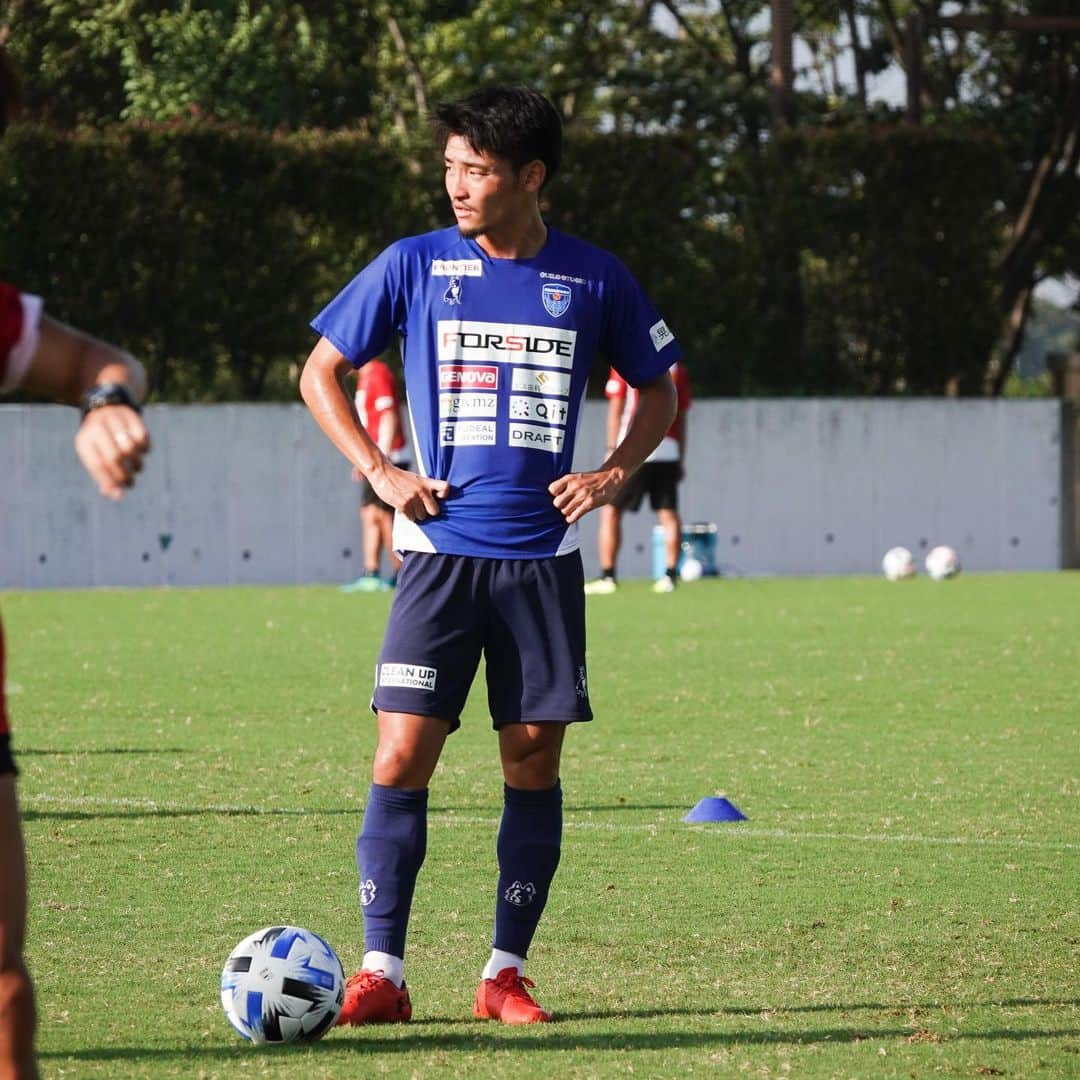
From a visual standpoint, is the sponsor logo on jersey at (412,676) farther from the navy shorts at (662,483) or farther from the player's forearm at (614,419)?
the navy shorts at (662,483)

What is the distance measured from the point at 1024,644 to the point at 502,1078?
1171 centimetres

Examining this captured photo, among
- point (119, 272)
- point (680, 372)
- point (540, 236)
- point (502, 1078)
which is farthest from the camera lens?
point (119, 272)

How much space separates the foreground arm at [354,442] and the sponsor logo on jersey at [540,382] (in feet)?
1.01

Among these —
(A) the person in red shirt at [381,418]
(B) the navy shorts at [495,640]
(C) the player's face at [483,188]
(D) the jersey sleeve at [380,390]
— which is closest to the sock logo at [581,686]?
(B) the navy shorts at [495,640]

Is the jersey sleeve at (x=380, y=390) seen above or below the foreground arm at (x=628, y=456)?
above

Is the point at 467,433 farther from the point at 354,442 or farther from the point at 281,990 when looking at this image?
the point at 281,990

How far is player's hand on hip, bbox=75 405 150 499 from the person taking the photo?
342 cm

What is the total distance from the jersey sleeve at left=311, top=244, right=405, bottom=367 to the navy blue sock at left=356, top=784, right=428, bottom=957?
3.55 ft

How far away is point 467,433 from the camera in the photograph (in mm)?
5414

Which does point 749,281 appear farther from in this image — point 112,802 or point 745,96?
point 112,802

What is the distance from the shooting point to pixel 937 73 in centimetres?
3653

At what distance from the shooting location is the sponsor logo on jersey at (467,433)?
213 inches

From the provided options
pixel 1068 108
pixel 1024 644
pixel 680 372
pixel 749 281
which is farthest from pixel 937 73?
pixel 1024 644

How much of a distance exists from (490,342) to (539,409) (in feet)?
0.67
